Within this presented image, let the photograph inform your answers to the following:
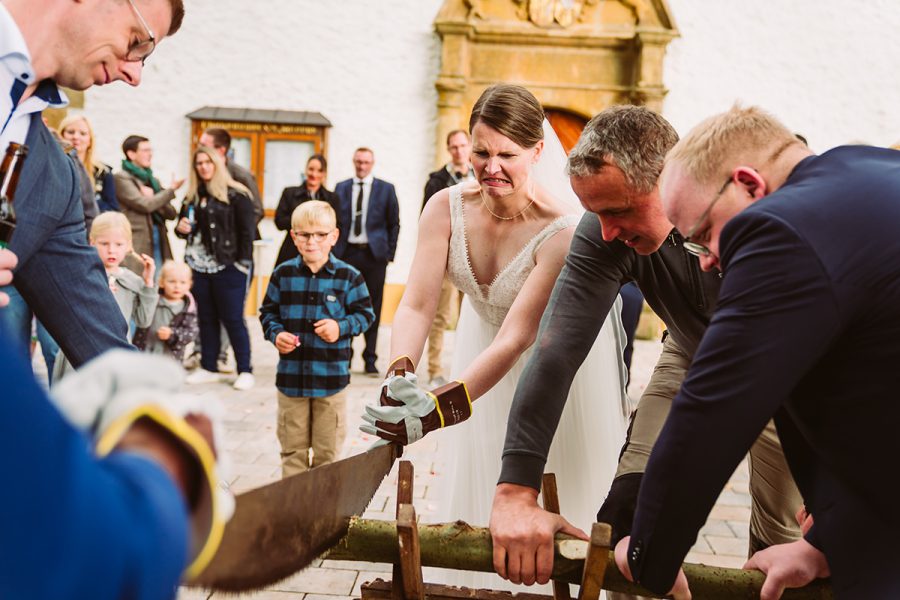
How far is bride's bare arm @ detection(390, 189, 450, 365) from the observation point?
279 cm

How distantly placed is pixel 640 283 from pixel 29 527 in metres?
1.99

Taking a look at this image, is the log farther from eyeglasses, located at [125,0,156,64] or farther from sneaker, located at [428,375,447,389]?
sneaker, located at [428,375,447,389]

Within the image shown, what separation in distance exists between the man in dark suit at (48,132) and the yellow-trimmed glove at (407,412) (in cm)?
71

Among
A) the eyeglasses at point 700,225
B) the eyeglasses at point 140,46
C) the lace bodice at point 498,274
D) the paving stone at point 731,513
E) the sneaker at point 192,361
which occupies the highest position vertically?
the eyeglasses at point 140,46

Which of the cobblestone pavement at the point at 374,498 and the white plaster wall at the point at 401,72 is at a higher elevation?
the white plaster wall at the point at 401,72

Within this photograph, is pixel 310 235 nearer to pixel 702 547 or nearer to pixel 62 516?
pixel 702 547

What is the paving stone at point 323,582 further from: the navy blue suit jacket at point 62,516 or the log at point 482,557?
the navy blue suit jacket at point 62,516

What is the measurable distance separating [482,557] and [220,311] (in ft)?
18.7

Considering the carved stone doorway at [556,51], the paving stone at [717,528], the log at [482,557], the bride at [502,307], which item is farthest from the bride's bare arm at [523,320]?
the carved stone doorway at [556,51]

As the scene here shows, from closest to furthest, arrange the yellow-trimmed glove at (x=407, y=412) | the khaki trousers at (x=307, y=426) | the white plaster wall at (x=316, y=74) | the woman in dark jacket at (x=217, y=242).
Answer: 1. the yellow-trimmed glove at (x=407, y=412)
2. the khaki trousers at (x=307, y=426)
3. the woman in dark jacket at (x=217, y=242)
4. the white plaster wall at (x=316, y=74)

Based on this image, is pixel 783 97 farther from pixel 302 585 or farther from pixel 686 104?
pixel 302 585

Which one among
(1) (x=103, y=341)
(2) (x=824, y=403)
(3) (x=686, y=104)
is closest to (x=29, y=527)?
(2) (x=824, y=403)

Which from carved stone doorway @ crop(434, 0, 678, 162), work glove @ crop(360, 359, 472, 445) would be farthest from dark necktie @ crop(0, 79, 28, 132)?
carved stone doorway @ crop(434, 0, 678, 162)

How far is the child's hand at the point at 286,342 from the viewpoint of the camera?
413 centimetres
